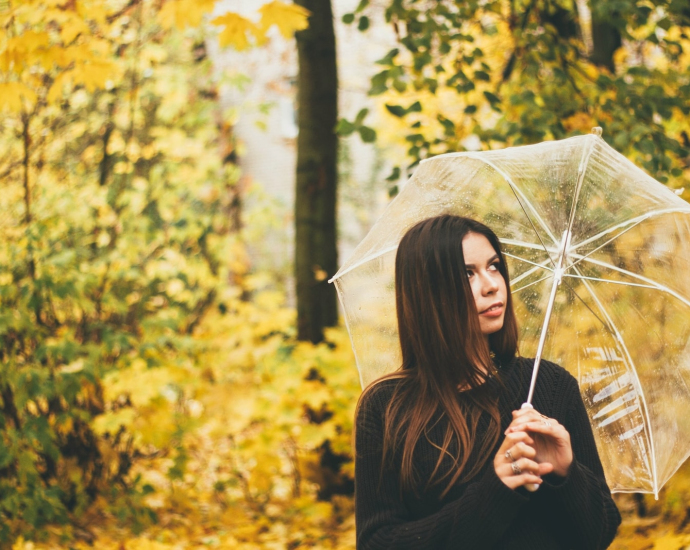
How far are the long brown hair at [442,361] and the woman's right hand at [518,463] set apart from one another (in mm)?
145

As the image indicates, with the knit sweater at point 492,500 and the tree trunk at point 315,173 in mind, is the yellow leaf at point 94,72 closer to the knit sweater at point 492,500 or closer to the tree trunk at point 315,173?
the tree trunk at point 315,173

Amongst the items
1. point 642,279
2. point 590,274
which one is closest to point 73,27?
point 590,274

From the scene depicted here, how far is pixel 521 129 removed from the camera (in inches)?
151

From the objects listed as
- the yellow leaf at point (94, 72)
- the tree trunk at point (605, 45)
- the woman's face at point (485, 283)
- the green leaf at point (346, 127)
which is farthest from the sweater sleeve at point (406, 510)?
the tree trunk at point (605, 45)

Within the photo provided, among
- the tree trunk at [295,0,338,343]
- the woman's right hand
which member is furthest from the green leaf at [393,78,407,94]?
the woman's right hand

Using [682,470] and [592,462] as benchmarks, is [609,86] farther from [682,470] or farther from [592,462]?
[592,462]

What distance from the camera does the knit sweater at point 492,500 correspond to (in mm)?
1557

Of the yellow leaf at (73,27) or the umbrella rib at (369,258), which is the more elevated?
the yellow leaf at (73,27)

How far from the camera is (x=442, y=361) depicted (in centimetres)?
176

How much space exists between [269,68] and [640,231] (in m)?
12.0

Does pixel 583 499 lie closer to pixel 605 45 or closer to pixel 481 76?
pixel 481 76

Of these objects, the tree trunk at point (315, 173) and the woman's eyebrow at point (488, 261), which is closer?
the woman's eyebrow at point (488, 261)

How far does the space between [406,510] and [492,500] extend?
26cm

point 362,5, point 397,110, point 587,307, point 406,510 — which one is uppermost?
point 362,5
